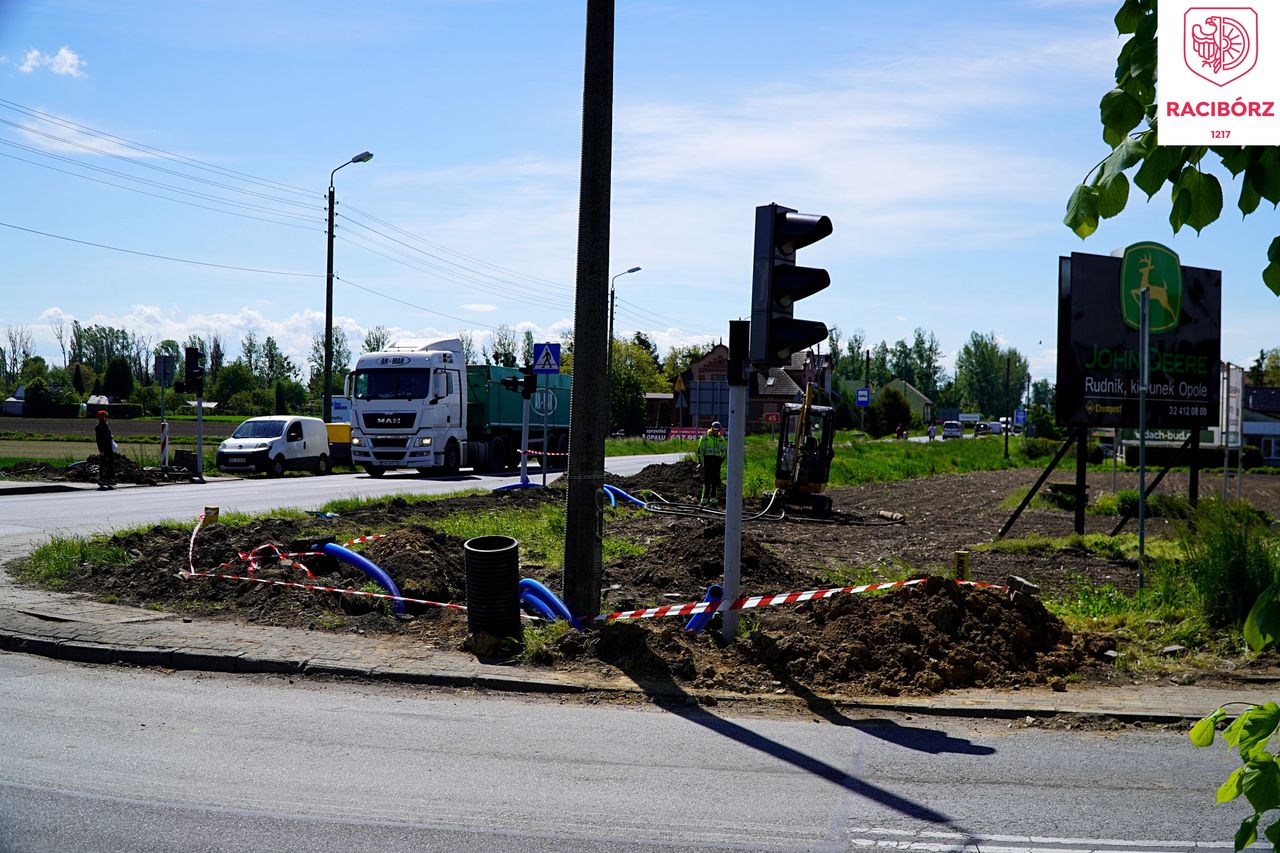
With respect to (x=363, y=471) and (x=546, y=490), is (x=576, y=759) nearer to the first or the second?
(x=546, y=490)

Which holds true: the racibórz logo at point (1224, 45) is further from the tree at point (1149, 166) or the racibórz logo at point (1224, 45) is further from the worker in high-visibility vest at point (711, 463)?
the worker in high-visibility vest at point (711, 463)

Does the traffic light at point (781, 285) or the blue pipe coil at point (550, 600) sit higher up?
the traffic light at point (781, 285)

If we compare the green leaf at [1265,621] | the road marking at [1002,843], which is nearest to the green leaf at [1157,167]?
the green leaf at [1265,621]

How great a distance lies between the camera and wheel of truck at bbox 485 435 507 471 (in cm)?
3422

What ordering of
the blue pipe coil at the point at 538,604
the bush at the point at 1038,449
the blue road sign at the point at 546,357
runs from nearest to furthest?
the blue pipe coil at the point at 538,604
the blue road sign at the point at 546,357
the bush at the point at 1038,449

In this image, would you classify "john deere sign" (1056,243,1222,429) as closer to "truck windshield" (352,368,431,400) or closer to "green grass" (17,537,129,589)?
"green grass" (17,537,129,589)

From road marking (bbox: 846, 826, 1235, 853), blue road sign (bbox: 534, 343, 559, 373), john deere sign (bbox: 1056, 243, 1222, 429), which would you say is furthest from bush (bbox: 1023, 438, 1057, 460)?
road marking (bbox: 846, 826, 1235, 853)

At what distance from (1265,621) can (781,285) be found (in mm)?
5900

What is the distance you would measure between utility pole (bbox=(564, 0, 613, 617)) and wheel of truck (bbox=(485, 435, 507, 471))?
25.9 meters

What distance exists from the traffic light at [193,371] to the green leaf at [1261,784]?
3006 cm

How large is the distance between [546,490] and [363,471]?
564 inches

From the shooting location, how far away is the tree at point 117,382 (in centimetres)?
10412

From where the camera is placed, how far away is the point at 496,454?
34.5m

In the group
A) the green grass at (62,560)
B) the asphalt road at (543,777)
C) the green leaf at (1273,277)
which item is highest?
the green leaf at (1273,277)
